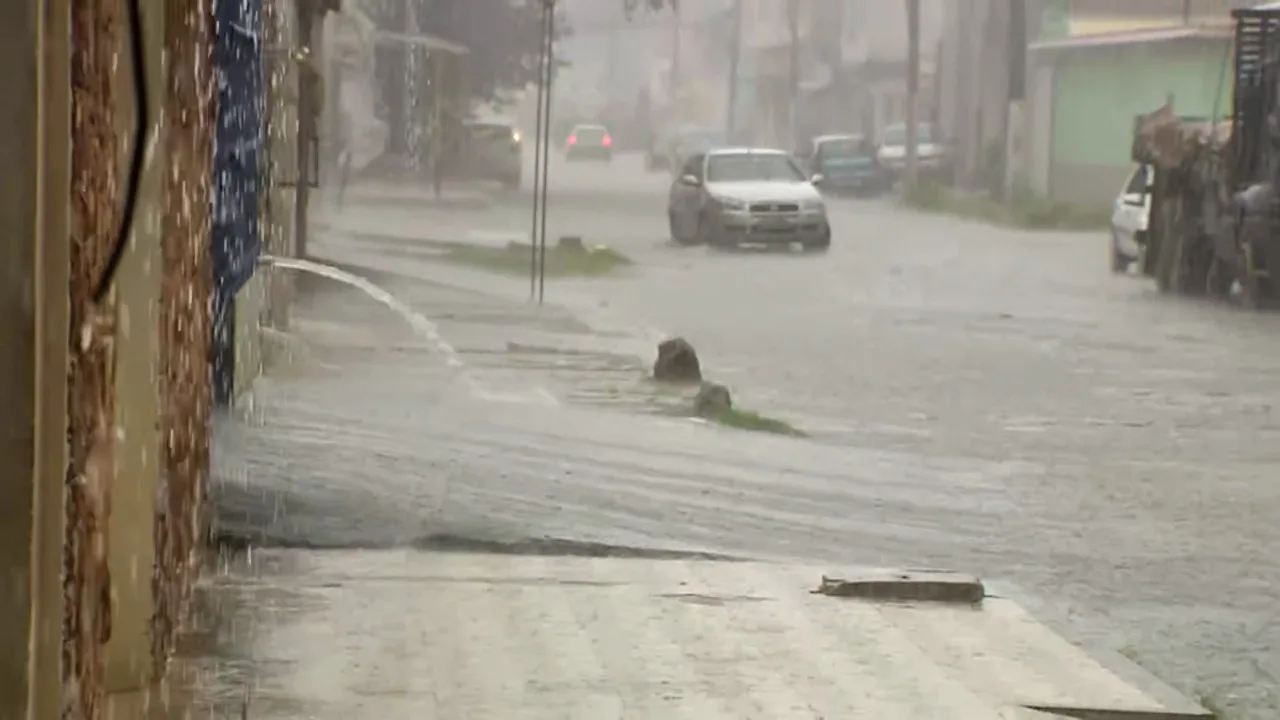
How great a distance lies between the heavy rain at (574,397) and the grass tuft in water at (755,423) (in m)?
0.03

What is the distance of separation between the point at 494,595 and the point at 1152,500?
7.52 ft

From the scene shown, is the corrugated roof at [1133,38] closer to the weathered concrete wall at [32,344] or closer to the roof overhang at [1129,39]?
the roof overhang at [1129,39]

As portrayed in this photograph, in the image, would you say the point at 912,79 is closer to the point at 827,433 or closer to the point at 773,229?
the point at 773,229

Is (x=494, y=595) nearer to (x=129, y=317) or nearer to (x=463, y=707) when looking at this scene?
(x=463, y=707)

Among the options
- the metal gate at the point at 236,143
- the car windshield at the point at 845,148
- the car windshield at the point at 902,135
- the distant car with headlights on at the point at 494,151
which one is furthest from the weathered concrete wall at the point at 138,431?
the car windshield at the point at 902,135

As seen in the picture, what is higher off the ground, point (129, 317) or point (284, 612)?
point (129, 317)

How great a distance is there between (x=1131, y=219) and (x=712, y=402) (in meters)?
5.47

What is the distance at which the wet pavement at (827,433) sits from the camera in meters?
4.68

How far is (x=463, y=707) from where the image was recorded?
3.13m

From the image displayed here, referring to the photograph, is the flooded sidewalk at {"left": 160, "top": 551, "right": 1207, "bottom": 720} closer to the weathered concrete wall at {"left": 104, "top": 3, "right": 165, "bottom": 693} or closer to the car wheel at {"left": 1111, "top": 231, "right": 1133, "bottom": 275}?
the weathered concrete wall at {"left": 104, "top": 3, "right": 165, "bottom": 693}

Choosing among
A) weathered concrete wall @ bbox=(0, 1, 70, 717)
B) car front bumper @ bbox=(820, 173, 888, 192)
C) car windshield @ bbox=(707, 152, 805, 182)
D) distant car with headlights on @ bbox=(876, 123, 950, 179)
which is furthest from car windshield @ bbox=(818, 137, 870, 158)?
weathered concrete wall @ bbox=(0, 1, 70, 717)

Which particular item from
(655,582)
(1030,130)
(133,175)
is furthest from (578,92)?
(133,175)

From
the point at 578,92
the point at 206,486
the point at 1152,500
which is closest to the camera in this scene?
the point at 206,486

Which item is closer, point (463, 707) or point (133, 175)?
point (133, 175)
